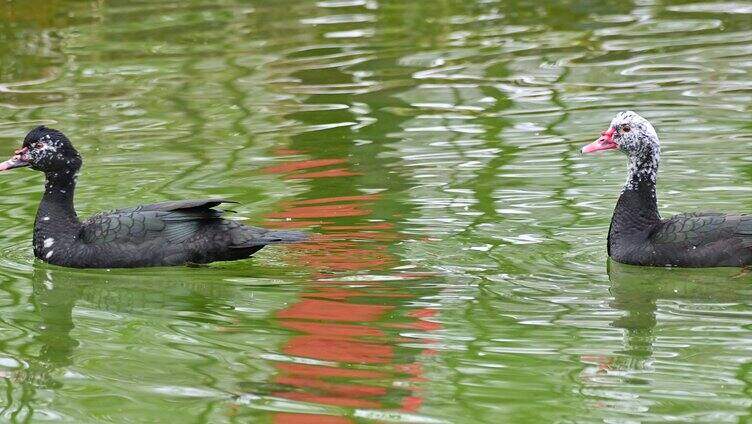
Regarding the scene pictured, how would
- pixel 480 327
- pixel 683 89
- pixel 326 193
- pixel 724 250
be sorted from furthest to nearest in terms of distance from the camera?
pixel 683 89 < pixel 326 193 < pixel 724 250 < pixel 480 327

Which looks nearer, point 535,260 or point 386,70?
point 535,260

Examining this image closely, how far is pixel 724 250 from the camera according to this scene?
9.53 meters

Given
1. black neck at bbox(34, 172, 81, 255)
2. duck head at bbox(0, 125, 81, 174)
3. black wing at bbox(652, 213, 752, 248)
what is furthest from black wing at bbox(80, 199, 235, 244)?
black wing at bbox(652, 213, 752, 248)

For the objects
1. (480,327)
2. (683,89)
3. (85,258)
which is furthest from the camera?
(683,89)

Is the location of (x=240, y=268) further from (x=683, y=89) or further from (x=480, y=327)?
(x=683, y=89)

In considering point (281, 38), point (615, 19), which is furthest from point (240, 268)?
point (615, 19)

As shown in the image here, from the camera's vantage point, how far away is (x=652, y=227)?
32.8 ft

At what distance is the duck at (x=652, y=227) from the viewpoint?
9.56m

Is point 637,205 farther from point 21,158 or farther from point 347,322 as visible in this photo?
point 21,158

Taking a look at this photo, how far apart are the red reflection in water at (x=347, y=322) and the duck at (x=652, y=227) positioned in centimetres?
142

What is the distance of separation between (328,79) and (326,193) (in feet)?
13.7

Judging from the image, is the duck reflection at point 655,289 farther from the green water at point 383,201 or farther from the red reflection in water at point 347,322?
the red reflection in water at point 347,322

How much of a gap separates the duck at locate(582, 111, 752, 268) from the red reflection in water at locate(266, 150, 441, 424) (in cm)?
142

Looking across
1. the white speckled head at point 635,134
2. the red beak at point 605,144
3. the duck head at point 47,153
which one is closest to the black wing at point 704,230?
the white speckled head at point 635,134
